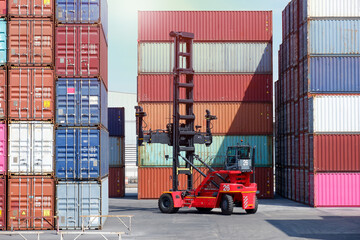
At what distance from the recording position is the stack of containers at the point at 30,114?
77.0 ft

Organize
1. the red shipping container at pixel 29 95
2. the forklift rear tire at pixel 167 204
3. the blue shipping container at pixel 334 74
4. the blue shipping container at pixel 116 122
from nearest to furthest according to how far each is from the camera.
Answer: the red shipping container at pixel 29 95, the forklift rear tire at pixel 167 204, the blue shipping container at pixel 334 74, the blue shipping container at pixel 116 122

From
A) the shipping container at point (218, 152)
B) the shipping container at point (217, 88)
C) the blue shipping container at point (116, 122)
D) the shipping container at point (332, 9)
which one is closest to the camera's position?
the shipping container at point (332, 9)

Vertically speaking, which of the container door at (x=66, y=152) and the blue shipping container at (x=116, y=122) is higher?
the blue shipping container at (x=116, y=122)

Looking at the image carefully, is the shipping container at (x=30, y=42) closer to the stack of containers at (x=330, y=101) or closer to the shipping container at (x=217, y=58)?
the stack of containers at (x=330, y=101)

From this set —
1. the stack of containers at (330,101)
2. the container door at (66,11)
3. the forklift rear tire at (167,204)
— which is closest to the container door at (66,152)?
the container door at (66,11)

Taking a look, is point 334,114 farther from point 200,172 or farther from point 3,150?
point 3,150

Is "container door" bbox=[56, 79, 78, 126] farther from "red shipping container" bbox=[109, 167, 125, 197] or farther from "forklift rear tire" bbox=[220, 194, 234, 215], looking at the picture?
"red shipping container" bbox=[109, 167, 125, 197]

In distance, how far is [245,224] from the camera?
2591 centimetres

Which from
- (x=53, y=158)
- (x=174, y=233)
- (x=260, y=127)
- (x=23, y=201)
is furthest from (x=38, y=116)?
(x=260, y=127)

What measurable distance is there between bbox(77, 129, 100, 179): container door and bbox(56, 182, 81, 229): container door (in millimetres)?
776

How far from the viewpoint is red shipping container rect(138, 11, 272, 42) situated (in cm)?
4197

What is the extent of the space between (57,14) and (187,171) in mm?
11801

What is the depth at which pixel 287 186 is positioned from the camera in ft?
139

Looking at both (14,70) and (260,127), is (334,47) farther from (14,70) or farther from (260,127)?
(14,70)
